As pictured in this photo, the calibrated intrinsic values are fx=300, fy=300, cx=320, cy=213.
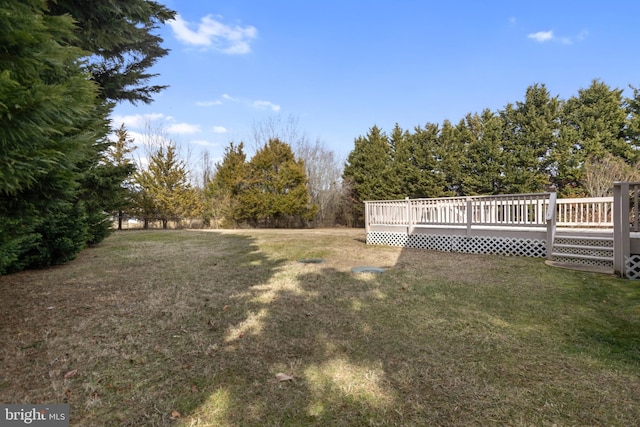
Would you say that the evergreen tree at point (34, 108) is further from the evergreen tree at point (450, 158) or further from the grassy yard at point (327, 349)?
the evergreen tree at point (450, 158)

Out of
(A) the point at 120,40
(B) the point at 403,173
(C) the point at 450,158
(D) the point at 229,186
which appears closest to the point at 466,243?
(A) the point at 120,40

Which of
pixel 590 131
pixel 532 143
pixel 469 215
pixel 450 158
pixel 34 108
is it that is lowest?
pixel 469 215

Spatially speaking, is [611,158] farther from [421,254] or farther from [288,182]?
[288,182]

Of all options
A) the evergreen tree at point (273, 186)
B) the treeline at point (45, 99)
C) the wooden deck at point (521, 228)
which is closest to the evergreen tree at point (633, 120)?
the wooden deck at point (521, 228)

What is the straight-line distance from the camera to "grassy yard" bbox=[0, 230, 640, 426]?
2012 mm

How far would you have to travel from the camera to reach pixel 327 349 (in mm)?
2891

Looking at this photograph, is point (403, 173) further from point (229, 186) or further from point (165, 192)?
point (165, 192)

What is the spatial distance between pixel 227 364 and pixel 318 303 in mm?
1797

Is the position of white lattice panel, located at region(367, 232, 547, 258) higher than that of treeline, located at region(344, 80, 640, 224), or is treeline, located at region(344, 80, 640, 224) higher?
treeline, located at region(344, 80, 640, 224)

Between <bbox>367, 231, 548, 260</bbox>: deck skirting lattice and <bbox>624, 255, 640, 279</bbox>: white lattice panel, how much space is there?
183 cm

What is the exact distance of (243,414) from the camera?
6.40 feet

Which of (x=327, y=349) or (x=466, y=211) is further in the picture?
(x=466, y=211)

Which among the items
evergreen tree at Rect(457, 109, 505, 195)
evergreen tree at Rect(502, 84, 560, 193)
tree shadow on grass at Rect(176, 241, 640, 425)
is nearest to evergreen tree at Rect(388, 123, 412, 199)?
evergreen tree at Rect(457, 109, 505, 195)

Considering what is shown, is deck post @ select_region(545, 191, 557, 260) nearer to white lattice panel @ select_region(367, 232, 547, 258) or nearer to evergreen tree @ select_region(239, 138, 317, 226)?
white lattice panel @ select_region(367, 232, 547, 258)
